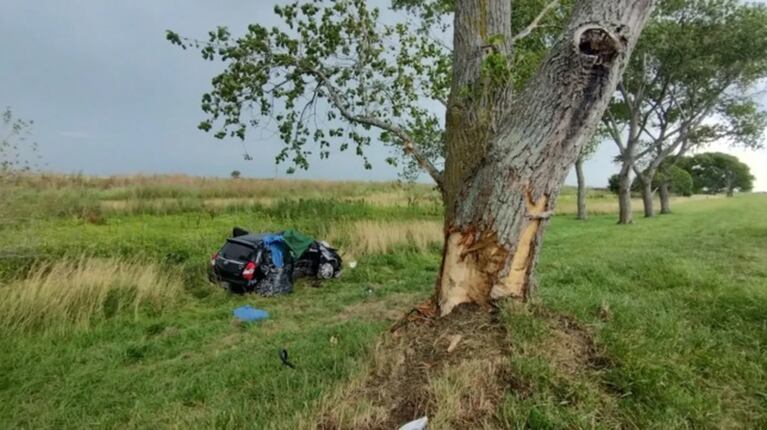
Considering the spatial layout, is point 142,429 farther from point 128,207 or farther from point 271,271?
point 128,207

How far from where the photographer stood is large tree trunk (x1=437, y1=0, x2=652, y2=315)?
2.81 meters

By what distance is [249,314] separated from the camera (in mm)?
6246

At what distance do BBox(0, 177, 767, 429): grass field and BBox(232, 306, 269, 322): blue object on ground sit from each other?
0.16m

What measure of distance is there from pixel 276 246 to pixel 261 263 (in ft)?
1.81

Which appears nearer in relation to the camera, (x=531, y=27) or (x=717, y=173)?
(x=531, y=27)

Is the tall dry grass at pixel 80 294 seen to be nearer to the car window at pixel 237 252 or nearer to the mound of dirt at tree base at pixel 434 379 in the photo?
the car window at pixel 237 252

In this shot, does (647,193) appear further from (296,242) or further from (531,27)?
(531,27)

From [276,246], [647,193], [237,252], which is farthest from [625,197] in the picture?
[237,252]

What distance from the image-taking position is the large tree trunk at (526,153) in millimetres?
2809

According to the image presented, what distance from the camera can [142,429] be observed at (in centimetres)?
301

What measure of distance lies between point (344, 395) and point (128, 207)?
1855cm

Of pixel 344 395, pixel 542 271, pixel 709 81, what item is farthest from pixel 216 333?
pixel 709 81

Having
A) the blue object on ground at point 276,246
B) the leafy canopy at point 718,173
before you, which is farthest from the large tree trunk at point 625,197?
the leafy canopy at point 718,173

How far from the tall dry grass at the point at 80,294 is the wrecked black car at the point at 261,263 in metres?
0.81
